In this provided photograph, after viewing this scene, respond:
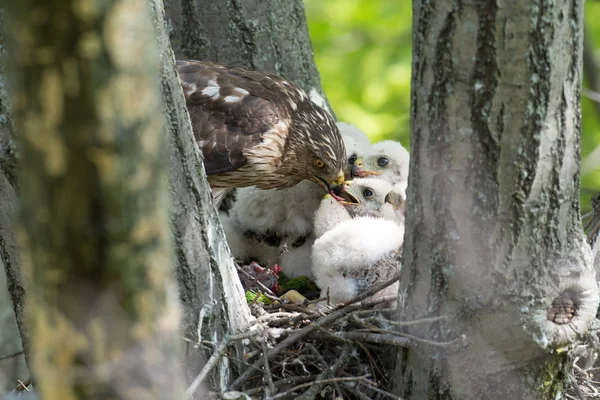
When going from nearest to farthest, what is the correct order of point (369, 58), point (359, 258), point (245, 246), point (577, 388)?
point (577, 388) < point (359, 258) < point (245, 246) < point (369, 58)

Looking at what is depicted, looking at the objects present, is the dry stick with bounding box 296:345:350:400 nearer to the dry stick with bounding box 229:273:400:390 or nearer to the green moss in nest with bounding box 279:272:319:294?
the dry stick with bounding box 229:273:400:390

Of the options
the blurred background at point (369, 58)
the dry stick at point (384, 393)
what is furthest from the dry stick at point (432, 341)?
the blurred background at point (369, 58)

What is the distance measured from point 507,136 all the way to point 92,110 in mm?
1321

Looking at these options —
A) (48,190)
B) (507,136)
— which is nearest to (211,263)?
(507,136)

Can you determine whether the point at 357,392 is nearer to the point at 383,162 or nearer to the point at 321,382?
the point at 321,382

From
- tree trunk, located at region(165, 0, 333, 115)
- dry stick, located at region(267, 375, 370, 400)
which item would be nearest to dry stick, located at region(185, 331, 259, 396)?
dry stick, located at region(267, 375, 370, 400)

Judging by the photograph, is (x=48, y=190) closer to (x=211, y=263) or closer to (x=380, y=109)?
(x=211, y=263)

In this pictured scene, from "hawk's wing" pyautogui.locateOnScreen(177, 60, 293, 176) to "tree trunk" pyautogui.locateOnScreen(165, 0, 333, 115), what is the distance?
29 cm

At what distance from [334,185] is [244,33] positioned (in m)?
1.10

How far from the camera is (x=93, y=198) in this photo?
125cm

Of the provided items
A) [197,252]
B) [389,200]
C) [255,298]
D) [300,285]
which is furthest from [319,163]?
[197,252]

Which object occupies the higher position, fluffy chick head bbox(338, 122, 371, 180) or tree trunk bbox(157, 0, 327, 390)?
tree trunk bbox(157, 0, 327, 390)

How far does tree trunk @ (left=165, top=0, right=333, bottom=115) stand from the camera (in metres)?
4.84

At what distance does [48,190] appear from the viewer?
48.7 inches
